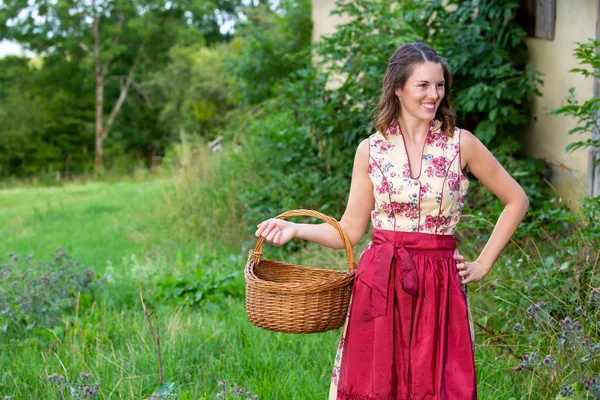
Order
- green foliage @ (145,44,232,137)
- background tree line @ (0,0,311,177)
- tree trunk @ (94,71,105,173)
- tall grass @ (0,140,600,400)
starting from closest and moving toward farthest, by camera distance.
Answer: tall grass @ (0,140,600,400), green foliage @ (145,44,232,137), background tree line @ (0,0,311,177), tree trunk @ (94,71,105,173)

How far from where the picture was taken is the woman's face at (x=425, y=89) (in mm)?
2504

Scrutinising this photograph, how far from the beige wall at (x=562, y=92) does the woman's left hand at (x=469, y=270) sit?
9.69 ft

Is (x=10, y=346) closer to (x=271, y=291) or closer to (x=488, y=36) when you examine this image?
(x=271, y=291)

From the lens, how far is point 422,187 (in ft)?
8.25

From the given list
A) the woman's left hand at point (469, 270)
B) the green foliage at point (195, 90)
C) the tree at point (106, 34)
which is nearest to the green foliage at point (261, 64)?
the woman's left hand at point (469, 270)

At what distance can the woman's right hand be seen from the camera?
2.63 meters

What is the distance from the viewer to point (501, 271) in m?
4.35

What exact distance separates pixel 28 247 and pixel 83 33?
78.7ft

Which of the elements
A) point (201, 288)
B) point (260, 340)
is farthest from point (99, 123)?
point (260, 340)

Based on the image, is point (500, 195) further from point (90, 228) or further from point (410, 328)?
point (90, 228)

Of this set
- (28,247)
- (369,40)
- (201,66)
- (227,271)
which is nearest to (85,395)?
(227,271)

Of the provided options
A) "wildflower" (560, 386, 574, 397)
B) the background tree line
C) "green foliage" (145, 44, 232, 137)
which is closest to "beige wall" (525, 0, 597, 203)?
"wildflower" (560, 386, 574, 397)

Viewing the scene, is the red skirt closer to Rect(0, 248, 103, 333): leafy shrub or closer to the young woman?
the young woman

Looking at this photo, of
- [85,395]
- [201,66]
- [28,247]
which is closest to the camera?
[85,395]
